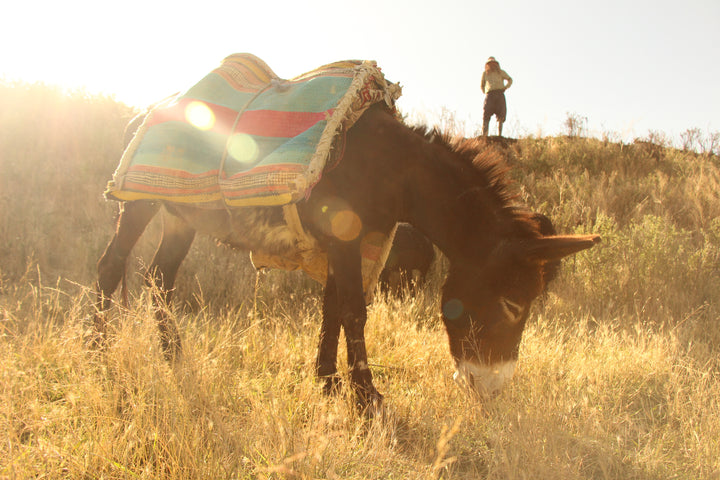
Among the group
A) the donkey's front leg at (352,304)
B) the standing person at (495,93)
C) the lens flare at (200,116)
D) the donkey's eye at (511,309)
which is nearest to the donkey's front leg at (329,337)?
the donkey's front leg at (352,304)

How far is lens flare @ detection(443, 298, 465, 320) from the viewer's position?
100 inches

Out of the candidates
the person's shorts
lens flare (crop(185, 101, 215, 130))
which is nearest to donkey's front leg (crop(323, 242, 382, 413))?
lens flare (crop(185, 101, 215, 130))

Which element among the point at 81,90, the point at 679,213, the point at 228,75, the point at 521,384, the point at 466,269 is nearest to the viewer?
the point at 466,269

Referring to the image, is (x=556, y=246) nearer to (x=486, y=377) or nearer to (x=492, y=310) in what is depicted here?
(x=492, y=310)

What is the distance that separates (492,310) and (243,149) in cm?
180

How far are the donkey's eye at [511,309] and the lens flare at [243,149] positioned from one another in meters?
1.70

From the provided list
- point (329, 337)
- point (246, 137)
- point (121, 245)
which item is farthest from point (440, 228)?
point (121, 245)

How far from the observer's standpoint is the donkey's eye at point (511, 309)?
2471 millimetres

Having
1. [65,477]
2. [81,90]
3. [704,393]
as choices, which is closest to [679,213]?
[704,393]

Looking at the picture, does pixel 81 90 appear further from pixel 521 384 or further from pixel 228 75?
pixel 521 384

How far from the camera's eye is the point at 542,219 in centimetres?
269

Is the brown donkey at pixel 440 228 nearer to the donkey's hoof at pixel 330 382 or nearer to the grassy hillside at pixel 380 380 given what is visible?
the donkey's hoof at pixel 330 382

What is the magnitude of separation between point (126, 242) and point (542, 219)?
123 inches

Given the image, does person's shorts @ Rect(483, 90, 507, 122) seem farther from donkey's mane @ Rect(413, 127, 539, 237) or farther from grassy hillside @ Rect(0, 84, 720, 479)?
donkey's mane @ Rect(413, 127, 539, 237)
